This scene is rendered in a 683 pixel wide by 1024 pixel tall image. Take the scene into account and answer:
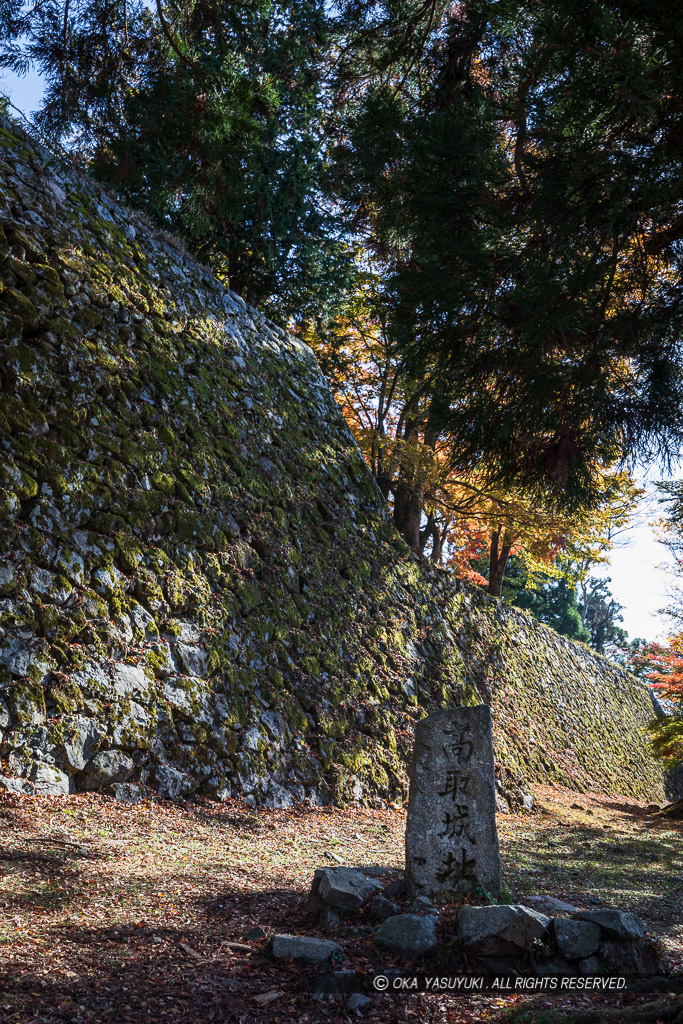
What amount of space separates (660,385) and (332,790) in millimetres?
5511

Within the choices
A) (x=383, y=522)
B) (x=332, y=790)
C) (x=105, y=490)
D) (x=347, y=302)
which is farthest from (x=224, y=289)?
(x=332, y=790)

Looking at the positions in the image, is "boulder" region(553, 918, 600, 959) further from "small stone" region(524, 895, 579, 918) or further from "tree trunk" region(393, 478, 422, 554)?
"tree trunk" region(393, 478, 422, 554)

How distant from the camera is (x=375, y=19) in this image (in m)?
4.73

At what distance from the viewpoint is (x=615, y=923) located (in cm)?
367

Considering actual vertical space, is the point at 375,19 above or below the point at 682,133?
above

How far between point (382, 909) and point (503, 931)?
2.53 ft

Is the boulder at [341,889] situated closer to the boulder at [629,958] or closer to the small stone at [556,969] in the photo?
the small stone at [556,969]

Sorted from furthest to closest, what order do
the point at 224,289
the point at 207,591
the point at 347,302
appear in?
the point at 347,302, the point at 224,289, the point at 207,591

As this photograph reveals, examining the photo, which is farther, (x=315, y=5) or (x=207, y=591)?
(x=207, y=591)

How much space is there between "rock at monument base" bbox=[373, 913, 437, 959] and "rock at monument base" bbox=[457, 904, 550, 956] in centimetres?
16

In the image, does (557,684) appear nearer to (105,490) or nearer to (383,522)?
(383,522)

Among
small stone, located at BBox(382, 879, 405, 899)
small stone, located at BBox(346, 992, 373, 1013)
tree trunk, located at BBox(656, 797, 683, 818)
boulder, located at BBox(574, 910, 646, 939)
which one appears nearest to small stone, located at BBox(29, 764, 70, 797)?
small stone, located at BBox(382, 879, 405, 899)

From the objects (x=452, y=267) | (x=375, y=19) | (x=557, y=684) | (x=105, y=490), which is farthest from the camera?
(x=557, y=684)

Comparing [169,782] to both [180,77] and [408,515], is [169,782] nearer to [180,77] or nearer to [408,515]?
[180,77]
